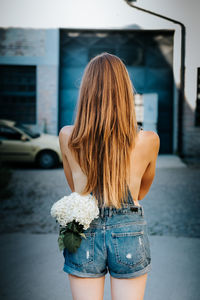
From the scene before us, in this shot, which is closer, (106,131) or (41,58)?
(106,131)

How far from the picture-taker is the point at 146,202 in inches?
261

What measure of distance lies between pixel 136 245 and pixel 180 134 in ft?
32.7

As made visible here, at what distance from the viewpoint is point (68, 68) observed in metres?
11.7

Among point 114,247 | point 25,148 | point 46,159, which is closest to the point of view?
point 114,247

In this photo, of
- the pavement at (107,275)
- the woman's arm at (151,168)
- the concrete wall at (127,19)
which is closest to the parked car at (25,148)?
the pavement at (107,275)

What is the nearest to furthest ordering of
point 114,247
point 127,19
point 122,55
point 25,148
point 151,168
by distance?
point 114,247
point 151,168
point 25,148
point 127,19
point 122,55

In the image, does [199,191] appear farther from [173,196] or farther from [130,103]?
[130,103]

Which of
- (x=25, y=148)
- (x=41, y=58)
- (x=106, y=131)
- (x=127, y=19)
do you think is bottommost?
(x=25, y=148)

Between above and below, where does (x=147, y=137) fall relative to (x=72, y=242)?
above

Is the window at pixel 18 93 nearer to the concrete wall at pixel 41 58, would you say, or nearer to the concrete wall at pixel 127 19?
the concrete wall at pixel 41 58

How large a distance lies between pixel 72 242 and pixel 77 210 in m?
0.14

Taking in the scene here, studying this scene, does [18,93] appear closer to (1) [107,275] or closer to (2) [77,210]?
(1) [107,275]

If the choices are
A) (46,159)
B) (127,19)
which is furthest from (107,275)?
(127,19)

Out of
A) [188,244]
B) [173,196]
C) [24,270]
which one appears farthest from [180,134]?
[24,270]
